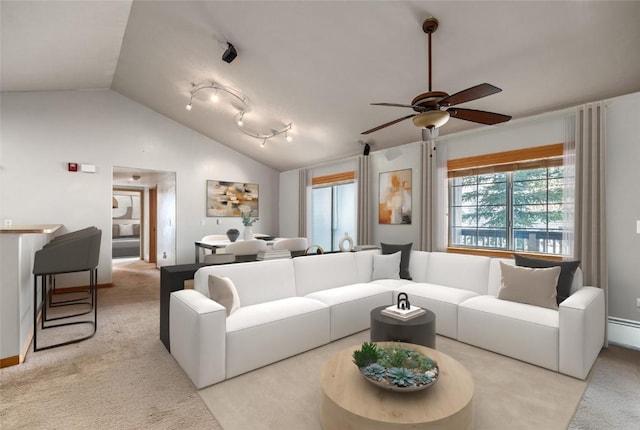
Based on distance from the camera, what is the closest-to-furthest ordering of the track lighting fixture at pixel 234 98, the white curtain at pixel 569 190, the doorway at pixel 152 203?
the white curtain at pixel 569 190, the track lighting fixture at pixel 234 98, the doorway at pixel 152 203

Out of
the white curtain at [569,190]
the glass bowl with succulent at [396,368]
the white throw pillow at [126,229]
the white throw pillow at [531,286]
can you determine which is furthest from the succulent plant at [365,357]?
the white throw pillow at [126,229]

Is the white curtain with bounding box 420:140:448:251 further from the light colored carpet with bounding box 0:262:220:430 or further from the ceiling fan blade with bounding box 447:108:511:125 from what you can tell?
the light colored carpet with bounding box 0:262:220:430

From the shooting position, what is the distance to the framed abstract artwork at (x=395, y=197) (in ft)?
16.2

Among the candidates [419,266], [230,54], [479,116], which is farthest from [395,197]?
[230,54]

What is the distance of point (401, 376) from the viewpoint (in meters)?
1.69

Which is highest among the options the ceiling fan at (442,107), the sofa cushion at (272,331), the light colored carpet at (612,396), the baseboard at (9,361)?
the ceiling fan at (442,107)

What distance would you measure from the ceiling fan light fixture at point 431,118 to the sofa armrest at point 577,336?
5.95ft

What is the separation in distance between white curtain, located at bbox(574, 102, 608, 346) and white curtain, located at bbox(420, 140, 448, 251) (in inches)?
60.5

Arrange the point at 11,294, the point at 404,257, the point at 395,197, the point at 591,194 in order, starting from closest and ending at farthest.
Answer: the point at 11,294 < the point at 591,194 < the point at 404,257 < the point at 395,197

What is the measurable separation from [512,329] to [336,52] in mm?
3176

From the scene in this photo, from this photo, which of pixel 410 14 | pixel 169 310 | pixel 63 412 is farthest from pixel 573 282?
pixel 63 412

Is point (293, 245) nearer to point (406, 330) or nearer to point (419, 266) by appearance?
point (419, 266)

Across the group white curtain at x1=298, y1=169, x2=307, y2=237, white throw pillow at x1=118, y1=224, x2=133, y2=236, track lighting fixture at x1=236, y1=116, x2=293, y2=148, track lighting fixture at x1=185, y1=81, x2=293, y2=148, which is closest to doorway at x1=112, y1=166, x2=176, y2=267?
white throw pillow at x1=118, y1=224, x2=133, y2=236

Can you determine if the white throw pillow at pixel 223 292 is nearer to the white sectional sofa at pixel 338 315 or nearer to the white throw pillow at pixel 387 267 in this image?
the white sectional sofa at pixel 338 315
